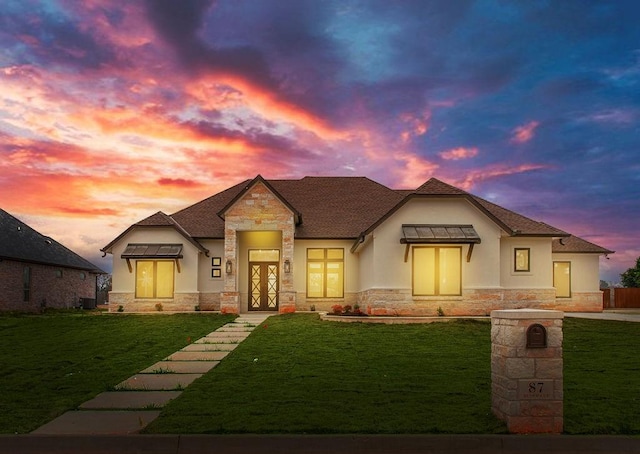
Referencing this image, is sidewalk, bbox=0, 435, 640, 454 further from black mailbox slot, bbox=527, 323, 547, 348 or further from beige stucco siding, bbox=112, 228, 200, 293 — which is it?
beige stucco siding, bbox=112, 228, 200, 293

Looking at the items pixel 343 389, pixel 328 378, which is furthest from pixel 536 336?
pixel 328 378

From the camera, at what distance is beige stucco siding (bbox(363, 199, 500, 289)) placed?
23.3 metres

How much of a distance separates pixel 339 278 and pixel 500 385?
2049 cm

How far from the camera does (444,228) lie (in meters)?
23.5

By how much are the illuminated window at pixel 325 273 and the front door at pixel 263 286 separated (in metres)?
1.81

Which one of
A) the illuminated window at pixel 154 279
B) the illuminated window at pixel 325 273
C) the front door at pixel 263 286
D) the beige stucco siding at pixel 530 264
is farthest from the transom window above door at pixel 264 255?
the beige stucco siding at pixel 530 264

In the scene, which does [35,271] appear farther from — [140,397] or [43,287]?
[140,397]

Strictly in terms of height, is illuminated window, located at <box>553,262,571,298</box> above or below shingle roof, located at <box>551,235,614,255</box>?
below

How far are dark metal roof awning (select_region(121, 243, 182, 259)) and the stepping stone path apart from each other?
40.4ft

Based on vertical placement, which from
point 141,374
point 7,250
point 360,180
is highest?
point 360,180

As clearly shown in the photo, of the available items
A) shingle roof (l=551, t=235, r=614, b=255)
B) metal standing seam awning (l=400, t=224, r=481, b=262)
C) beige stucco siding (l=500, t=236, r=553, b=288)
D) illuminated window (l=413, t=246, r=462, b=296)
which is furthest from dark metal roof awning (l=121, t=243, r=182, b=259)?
shingle roof (l=551, t=235, r=614, b=255)

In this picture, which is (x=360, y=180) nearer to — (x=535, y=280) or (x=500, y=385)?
(x=535, y=280)

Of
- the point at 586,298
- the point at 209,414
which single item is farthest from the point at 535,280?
the point at 209,414

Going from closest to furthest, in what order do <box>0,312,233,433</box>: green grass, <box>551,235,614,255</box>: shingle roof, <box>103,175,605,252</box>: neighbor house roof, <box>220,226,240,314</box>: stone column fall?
<box>0,312,233,433</box>: green grass, <box>220,226,240,314</box>: stone column, <box>103,175,605,252</box>: neighbor house roof, <box>551,235,614,255</box>: shingle roof
